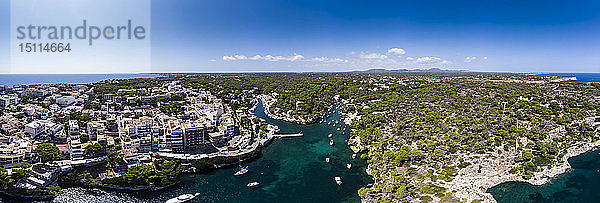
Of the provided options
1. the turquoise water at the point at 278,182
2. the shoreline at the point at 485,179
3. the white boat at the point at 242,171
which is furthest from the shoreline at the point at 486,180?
the white boat at the point at 242,171

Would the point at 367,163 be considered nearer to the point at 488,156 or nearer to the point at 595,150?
the point at 488,156

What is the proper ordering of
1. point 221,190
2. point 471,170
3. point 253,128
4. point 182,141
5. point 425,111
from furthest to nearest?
1. point 425,111
2. point 253,128
3. point 182,141
4. point 471,170
5. point 221,190

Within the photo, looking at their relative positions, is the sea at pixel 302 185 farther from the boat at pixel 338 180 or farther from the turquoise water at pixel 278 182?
the boat at pixel 338 180

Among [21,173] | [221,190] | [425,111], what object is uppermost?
[425,111]

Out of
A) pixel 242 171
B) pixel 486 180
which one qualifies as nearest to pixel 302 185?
pixel 242 171

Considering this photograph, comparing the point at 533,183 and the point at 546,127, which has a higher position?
the point at 546,127

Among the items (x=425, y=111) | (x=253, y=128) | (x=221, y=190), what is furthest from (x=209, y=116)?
(x=425, y=111)
